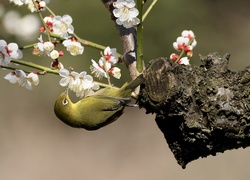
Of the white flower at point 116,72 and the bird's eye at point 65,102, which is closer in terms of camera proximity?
the white flower at point 116,72

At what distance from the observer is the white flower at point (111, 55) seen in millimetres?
1792

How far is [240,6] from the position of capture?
790 cm

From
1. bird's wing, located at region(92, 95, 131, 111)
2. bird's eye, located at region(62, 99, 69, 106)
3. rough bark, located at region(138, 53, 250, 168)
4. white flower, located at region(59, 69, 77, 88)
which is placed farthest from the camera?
bird's eye, located at region(62, 99, 69, 106)

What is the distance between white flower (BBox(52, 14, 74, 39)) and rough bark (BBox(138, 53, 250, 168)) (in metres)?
0.26

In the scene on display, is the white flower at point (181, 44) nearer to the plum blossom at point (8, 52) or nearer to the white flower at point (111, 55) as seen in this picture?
the white flower at point (111, 55)

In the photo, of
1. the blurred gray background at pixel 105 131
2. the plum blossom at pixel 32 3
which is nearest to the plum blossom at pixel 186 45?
the plum blossom at pixel 32 3

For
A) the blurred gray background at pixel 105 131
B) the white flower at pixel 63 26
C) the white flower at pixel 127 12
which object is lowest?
the white flower at pixel 127 12

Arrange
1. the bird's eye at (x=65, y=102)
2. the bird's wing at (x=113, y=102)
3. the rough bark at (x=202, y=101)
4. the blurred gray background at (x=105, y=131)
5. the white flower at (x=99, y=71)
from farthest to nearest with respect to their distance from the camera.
Result: the blurred gray background at (x=105, y=131)
the bird's eye at (x=65, y=102)
the bird's wing at (x=113, y=102)
the white flower at (x=99, y=71)
the rough bark at (x=202, y=101)

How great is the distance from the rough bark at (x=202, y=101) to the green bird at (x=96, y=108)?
0.28 metres

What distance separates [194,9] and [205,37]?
1.24 ft

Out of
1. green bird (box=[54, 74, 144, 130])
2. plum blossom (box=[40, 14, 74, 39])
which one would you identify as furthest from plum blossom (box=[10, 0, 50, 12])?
green bird (box=[54, 74, 144, 130])

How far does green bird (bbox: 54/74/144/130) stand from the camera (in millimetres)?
1961

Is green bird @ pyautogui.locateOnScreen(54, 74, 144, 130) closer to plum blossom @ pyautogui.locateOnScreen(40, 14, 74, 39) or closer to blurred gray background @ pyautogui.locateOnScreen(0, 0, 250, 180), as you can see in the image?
plum blossom @ pyautogui.locateOnScreen(40, 14, 74, 39)

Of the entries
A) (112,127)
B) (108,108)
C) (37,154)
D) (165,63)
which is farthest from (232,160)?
(165,63)
